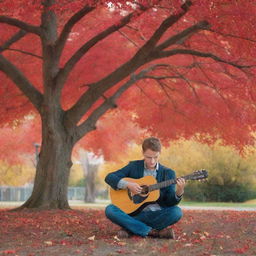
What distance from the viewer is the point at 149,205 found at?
6512 mm

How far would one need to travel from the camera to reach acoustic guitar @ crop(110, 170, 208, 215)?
6.20m

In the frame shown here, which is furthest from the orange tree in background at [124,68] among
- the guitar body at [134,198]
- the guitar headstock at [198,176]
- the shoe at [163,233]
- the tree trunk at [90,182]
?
the tree trunk at [90,182]

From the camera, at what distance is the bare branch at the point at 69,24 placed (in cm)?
1061

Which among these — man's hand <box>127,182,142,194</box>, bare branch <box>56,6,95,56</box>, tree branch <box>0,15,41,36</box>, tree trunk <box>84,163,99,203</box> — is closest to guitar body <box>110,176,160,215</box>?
man's hand <box>127,182,142,194</box>

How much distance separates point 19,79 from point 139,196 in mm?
6471

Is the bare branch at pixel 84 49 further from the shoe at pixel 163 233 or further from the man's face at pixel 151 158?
the shoe at pixel 163 233

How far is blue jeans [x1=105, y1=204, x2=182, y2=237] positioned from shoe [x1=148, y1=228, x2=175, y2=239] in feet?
0.37

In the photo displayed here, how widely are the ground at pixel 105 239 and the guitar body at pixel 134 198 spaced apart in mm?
374

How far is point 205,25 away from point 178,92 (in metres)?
5.54

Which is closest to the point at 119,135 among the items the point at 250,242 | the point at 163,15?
the point at 163,15

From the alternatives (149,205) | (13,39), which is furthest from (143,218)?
(13,39)

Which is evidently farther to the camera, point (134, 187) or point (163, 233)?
point (163, 233)

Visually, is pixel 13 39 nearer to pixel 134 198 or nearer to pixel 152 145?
pixel 134 198

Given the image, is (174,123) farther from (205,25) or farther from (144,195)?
(144,195)
